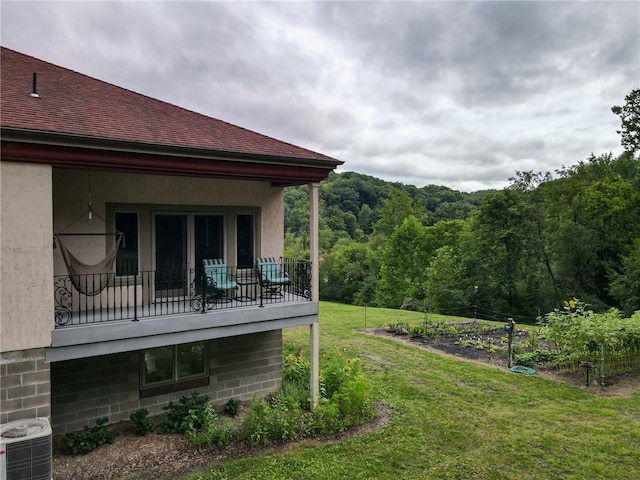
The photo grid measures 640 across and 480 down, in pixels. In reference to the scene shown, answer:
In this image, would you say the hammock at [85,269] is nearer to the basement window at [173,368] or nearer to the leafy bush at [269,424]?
the basement window at [173,368]

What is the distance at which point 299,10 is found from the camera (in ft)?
42.9

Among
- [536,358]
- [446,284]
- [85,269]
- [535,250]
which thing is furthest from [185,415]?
[535,250]

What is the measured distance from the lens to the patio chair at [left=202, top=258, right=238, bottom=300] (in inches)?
319

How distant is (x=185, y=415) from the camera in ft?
25.3

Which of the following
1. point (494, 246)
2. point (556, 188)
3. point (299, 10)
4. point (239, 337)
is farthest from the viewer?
point (556, 188)

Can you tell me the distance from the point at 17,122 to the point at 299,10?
10040 mm

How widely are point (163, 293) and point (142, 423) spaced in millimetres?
2452

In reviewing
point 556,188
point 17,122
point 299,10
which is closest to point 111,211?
point 17,122

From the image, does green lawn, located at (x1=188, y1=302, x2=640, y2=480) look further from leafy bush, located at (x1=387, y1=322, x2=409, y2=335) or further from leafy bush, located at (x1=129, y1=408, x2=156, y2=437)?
leafy bush, located at (x1=387, y1=322, x2=409, y2=335)

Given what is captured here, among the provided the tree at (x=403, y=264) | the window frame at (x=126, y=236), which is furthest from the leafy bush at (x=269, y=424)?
the tree at (x=403, y=264)

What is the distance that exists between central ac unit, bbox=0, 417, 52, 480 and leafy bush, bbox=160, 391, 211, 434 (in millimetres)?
2288

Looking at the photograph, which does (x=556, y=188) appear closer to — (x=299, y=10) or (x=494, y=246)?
(x=494, y=246)

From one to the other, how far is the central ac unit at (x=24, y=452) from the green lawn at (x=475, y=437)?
2093 mm

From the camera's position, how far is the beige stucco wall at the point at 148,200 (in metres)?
7.31
